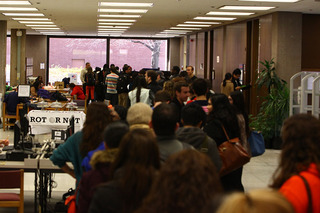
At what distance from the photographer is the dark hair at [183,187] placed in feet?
6.25

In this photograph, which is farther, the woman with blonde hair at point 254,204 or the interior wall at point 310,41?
the interior wall at point 310,41

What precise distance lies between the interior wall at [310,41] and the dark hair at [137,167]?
40.6ft

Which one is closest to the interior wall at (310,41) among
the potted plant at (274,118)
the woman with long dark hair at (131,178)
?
the potted plant at (274,118)

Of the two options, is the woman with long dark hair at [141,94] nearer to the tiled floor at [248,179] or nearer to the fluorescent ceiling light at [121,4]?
the tiled floor at [248,179]

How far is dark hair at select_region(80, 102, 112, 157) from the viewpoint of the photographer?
13.1 ft

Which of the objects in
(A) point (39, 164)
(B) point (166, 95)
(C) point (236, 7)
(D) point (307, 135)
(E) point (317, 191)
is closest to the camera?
(E) point (317, 191)

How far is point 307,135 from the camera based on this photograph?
8.66 feet

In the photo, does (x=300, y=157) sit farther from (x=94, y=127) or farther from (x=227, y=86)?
(x=227, y=86)

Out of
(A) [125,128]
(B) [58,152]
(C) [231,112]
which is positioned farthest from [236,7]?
(A) [125,128]

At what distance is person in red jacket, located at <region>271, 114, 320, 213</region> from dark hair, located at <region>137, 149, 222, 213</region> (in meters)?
0.63

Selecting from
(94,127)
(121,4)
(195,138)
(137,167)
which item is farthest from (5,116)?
(137,167)

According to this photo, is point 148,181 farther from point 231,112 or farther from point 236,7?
point 236,7

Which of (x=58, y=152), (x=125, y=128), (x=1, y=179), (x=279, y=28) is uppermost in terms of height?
(x=279, y=28)

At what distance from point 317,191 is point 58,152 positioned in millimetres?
2402
